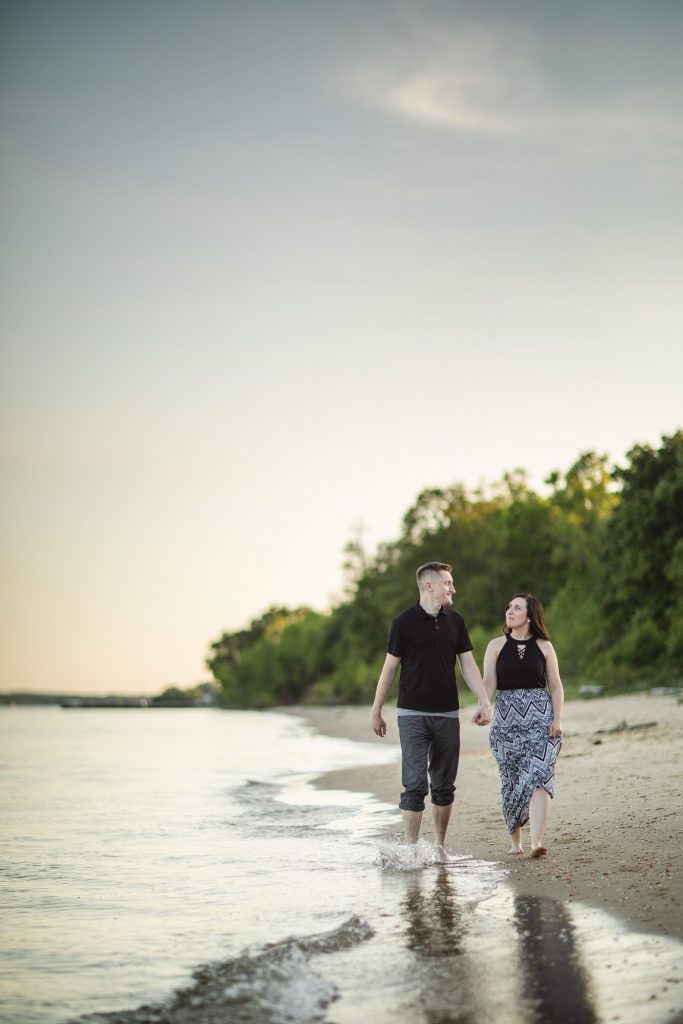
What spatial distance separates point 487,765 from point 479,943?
34.6 ft

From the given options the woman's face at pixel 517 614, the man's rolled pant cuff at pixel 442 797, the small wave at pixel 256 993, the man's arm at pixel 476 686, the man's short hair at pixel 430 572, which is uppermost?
the man's short hair at pixel 430 572

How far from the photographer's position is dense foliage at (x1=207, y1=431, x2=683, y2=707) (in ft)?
117

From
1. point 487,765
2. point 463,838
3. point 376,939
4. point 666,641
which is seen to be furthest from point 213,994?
point 666,641

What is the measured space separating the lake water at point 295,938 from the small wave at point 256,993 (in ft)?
0.05

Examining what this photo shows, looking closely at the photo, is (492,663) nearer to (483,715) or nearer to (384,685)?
(483,715)

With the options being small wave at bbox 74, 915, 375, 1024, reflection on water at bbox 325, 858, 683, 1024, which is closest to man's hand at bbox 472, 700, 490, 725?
reflection on water at bbox 325, 858, 683, 1024

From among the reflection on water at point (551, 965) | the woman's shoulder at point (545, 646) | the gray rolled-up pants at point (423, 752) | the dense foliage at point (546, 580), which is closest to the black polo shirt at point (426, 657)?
the gray rolled-up pants at point (423, 752)

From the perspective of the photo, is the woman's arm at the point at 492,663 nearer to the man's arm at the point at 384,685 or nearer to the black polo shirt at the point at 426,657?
the black polo shirt at the point at 426,657

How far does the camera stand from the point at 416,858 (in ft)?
27.2

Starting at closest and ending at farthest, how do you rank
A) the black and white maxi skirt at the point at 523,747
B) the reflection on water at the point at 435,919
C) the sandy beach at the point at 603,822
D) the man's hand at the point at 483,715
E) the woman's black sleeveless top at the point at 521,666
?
the reflection on water at the point at 435,919 < the sandy beach at the point at 603,822 < the man's hand at the point at 483,715 < the black and white maxi skirt at the point at 523,747 < the woman's black sleeveless top at the point at 521,666

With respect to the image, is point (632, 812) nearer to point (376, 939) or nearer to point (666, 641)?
point (376, 939)

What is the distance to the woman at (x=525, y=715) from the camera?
318 inches

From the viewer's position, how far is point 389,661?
319 inches

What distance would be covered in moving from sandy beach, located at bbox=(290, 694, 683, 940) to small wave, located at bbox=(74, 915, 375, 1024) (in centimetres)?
175
